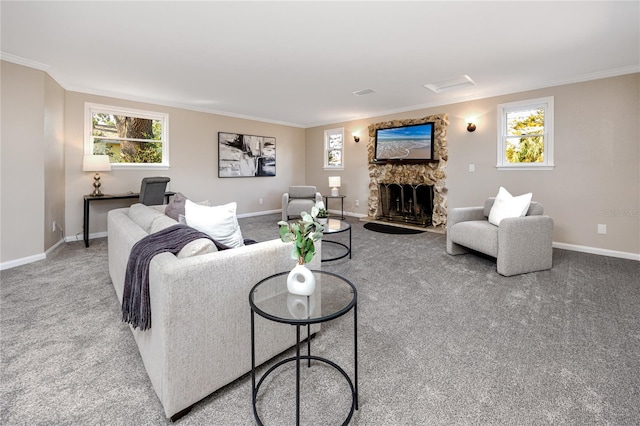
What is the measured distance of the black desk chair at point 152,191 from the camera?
13.6 ft

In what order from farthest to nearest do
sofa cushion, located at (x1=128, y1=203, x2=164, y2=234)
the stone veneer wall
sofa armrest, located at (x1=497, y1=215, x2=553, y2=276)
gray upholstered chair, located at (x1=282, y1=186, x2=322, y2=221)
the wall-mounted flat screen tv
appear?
gray upholstered chair, located at (x1=282, y1=186, x2=322, y2=221)
the wall-mounted flat screen tv
the stone veneer wall
sofa armrest, located at (x1=497, y1=215, x2=553, y2=276)
sofa cushion, located at (x1=128, y1=203, x2=164, y2=234)

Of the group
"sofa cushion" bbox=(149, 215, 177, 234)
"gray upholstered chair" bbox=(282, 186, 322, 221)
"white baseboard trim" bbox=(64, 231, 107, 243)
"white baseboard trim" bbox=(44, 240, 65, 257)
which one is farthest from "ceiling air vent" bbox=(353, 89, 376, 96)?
"white baseboard trim" bbox=(44, 240, 65, 257)

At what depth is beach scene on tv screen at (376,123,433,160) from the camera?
5609mm

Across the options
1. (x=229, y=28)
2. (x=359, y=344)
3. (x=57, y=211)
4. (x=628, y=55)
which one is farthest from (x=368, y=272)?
(x=57, y=211)

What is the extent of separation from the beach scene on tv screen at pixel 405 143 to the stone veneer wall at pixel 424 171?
110mm

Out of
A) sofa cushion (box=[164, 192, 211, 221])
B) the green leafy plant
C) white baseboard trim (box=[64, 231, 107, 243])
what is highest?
sofa cushion (box=[164, 192, 211, 221])

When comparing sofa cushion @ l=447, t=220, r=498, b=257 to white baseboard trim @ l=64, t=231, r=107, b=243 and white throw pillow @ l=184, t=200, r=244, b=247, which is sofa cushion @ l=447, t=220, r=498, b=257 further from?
white baseboard trim @ l=64, t=231, r=107, b=243

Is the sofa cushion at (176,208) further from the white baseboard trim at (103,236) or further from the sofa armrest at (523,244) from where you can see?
the sofa armrest at (523,244)

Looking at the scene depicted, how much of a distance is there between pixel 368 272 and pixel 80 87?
486cm

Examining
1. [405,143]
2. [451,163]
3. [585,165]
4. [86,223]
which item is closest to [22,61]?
[86,223]

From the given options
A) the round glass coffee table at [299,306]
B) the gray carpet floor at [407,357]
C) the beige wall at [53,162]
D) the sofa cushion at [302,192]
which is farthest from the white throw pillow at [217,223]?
the sofa cushion at [302,192]

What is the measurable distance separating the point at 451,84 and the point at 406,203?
2382 mm

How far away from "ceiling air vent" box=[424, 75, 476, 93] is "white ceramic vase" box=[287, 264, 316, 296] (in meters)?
3.86

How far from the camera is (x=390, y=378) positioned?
154cm
